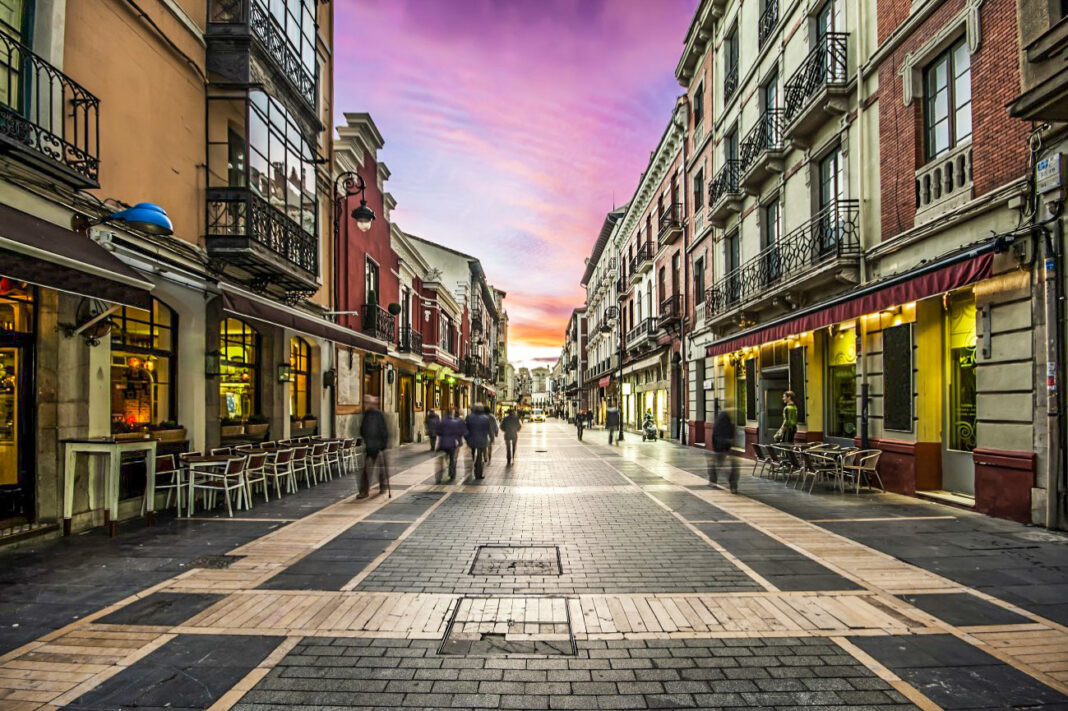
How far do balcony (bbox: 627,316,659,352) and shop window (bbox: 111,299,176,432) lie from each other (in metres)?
21.4

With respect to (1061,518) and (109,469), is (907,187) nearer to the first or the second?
(1061,518)

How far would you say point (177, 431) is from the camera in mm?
9844

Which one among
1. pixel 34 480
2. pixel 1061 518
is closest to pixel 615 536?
pixel 1061 518

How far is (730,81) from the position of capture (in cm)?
1958

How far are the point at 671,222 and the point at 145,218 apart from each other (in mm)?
21173

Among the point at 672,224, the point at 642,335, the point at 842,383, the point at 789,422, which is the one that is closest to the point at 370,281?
the point at 672,224

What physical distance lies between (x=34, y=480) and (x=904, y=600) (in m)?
9.46

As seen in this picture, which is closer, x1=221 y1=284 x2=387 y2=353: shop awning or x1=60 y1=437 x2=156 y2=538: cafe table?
x1=60 y1=437 x2=156 y2=538: cafe table

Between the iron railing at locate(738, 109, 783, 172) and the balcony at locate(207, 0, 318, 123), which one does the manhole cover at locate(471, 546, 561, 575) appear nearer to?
the balcony at locate(207, 0, 318, 123)

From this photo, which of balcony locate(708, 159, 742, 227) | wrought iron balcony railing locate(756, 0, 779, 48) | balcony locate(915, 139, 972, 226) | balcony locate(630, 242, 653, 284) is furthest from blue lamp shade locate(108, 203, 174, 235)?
balcony locate(630, 242, 653, 284)

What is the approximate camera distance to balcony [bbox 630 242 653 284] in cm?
3069

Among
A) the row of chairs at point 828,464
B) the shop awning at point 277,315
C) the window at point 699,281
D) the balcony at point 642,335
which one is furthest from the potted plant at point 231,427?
the balcony at point 642,335

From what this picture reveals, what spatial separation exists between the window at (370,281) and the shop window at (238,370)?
6486mm

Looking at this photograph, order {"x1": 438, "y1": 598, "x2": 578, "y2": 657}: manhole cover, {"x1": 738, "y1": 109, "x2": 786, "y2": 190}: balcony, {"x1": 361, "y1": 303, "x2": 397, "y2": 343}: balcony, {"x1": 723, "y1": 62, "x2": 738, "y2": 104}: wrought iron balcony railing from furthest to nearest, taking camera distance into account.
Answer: {"x1": 723, "y1": 62, "x2": 738, "y2": 104}: wrought iron balcony railing → {"x1": 361, "y1": 303, "x2": 397, "y2": 343}: balcony → {"x1": 738, "y1": 109, "x2": 786, "y2": 190}: balcony → {"x1": 438, "y1": 598, "x2": 578, "y2": 657}: manhole cover
